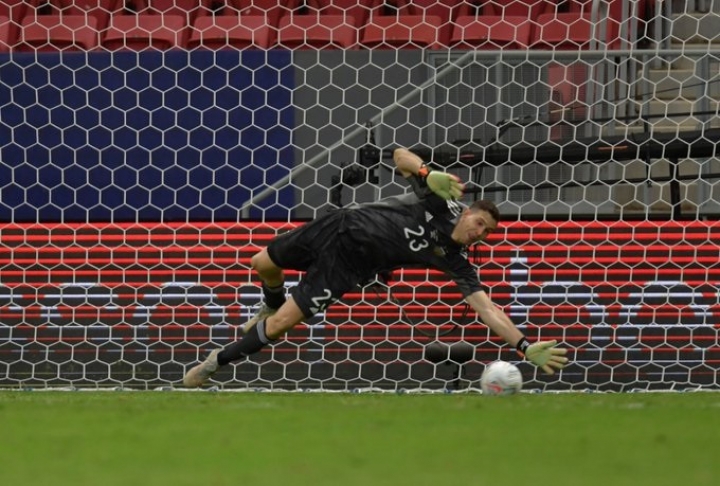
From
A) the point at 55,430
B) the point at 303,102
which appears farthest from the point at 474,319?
the point at 55,430

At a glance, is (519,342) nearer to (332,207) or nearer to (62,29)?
(332,207)

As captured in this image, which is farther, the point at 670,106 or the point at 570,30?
the point at 670,106

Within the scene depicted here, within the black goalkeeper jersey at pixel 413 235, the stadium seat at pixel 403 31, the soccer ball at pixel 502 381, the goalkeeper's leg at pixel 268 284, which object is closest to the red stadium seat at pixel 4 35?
the stadium seat at pixel 403 31

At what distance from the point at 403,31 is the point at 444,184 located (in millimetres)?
3490

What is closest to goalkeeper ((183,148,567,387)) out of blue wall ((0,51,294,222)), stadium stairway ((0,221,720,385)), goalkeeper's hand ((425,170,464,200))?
goalkeeper's hand ((425,170,464,200))

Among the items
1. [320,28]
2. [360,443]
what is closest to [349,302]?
[320,28]

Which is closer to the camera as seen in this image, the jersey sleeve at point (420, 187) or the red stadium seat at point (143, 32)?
the jersey sleeve at point (420, 187)

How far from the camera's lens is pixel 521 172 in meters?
9.18

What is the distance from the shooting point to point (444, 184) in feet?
22.6

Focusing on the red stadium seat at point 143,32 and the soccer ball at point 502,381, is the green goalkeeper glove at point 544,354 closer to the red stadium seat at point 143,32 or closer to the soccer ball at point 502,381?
the soccer ball at point 502,381

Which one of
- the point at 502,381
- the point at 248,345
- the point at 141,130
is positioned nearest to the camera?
the point at 502,381

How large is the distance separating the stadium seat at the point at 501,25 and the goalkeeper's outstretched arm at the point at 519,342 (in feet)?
10.4

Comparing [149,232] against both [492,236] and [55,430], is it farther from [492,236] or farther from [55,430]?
[55,430]

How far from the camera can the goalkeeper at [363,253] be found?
23.6 feet
